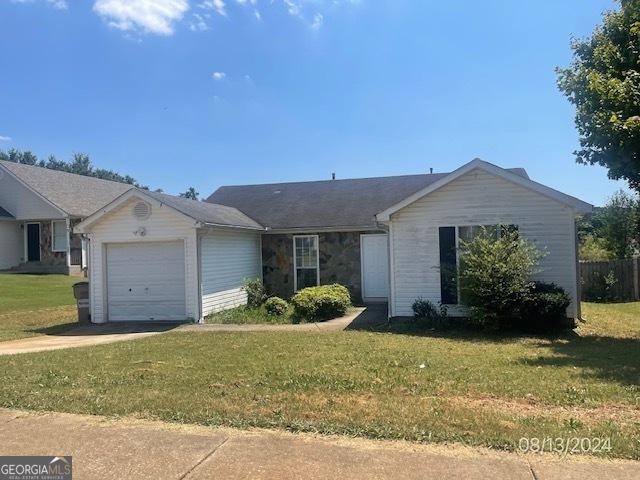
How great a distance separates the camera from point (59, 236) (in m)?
28.5

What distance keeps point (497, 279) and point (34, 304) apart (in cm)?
1570

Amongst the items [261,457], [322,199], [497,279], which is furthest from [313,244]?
[261,457]

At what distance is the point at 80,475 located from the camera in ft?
13.9

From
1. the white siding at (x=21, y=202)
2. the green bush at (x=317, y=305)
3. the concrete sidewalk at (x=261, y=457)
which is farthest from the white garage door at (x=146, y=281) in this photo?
the white siding at (x=21, y=202)

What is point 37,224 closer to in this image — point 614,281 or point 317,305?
point 317,305

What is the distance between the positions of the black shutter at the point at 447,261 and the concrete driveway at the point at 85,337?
704cm

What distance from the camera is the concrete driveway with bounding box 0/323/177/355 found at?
37.2 feet

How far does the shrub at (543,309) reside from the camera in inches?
469

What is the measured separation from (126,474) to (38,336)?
1061cm

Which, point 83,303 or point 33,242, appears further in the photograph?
point 33,242

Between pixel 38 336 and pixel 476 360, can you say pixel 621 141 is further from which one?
pixel 38 336

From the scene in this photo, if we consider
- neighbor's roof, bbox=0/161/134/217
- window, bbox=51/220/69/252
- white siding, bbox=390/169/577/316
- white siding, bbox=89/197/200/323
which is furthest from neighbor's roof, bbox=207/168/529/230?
window, bbox=51/220/69/252

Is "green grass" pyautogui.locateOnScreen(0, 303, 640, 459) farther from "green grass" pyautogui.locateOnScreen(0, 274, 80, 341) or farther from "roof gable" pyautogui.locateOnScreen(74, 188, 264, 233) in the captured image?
"green grass" pyautogui.locateOnScreen(0, 274, 80, 341)
